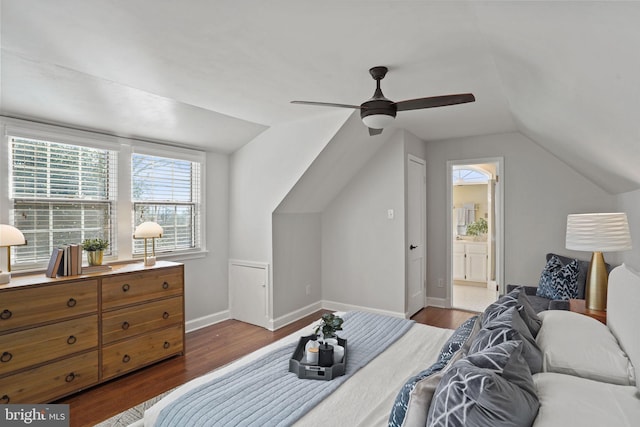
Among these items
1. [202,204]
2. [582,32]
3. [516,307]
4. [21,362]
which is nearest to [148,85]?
[202,204]

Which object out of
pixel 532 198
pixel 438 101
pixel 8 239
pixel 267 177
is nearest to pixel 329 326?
pixel 438 101

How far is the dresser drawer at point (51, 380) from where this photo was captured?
2.36 meters

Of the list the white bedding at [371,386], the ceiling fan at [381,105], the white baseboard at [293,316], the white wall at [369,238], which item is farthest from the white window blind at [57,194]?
the white wall at [369,238]

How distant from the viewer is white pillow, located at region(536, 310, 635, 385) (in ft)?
4.66

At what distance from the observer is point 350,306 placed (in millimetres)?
4867

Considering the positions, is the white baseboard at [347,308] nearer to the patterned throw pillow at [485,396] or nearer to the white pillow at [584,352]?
the white pillow at [584,352]

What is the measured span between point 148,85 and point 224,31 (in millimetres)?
1122

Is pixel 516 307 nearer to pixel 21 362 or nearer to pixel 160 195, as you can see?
pixel 21 362

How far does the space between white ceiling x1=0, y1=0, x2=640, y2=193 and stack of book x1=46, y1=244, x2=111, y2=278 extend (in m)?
1.16

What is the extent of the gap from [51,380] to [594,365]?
3.33 m

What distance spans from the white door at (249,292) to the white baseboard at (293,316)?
0.11 m

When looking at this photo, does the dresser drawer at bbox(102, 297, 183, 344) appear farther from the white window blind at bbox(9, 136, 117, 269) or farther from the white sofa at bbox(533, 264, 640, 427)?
the white sofa at bbox(533, 264, 640, 427)

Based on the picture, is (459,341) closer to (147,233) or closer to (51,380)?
(51,380)

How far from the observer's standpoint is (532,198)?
4395 mm
